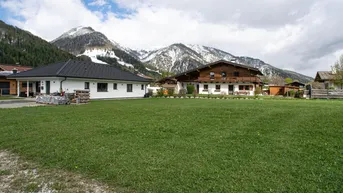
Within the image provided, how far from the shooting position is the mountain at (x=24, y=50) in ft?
213

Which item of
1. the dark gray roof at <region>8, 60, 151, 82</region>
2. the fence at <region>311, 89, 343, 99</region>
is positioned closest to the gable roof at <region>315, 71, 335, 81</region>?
the fence at <region>311, 89, 343, 99</region>

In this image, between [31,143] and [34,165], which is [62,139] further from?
[34,165]

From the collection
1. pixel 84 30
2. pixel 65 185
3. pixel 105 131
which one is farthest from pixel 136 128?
pixel 84 30

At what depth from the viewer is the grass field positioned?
3.34 metres

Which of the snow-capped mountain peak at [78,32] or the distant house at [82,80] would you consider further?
the snow-capped mountain peak at [78,32]

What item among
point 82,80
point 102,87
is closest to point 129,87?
point 102,87

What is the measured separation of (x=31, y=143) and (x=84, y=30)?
21029 cm

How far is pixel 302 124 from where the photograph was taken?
705 cm

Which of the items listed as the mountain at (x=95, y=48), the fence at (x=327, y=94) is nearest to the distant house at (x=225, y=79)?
the fence at (x=327, y=94)

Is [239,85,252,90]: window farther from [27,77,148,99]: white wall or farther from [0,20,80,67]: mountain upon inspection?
[0,20,80,67]: mountain

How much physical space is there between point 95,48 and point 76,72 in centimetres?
15459

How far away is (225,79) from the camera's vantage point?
3938 centimetres

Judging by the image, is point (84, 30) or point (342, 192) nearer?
point (342, 192)

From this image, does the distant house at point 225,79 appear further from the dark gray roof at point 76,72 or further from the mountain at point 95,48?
the mountain at point 95,48
